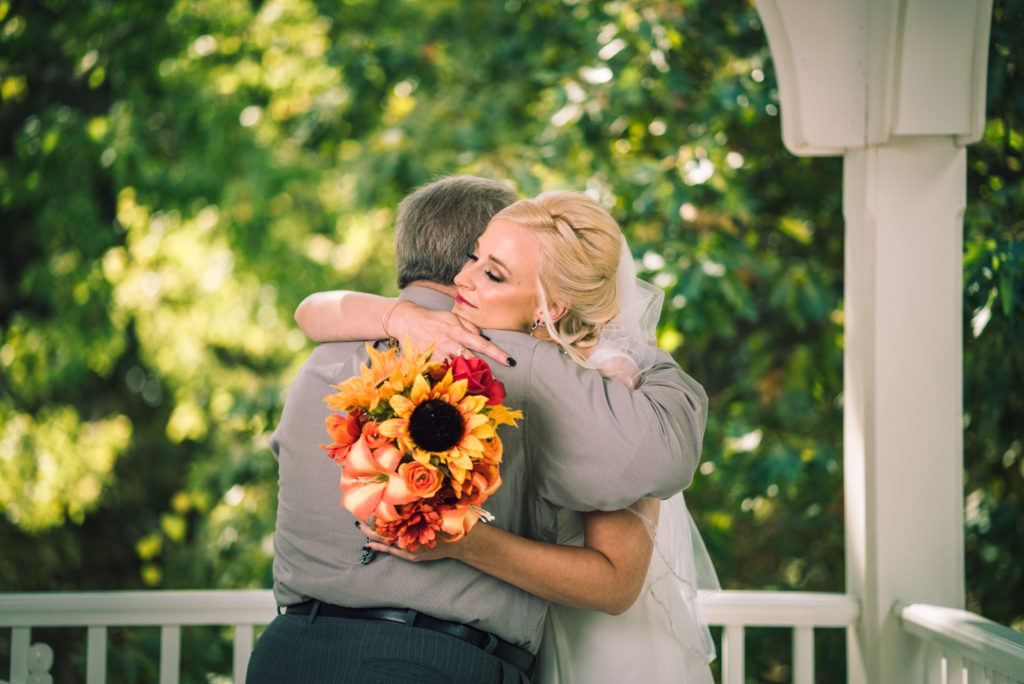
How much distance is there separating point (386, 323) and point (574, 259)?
35 cm

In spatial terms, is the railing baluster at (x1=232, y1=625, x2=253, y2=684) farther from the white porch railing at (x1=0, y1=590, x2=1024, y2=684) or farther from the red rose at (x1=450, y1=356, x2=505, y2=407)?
the red rose at (x1=450, y1=356, x2=505, y2=407)

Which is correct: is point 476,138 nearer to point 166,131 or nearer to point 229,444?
point 166,131

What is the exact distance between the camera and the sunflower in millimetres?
1128

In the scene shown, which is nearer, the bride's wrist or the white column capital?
the bride's wrist

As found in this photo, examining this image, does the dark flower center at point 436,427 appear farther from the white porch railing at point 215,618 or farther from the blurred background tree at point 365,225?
the blurred background tree at point 365,225

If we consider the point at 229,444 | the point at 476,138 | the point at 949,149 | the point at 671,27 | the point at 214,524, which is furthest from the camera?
the point at 229,444

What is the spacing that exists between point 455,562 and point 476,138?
8.79 feet

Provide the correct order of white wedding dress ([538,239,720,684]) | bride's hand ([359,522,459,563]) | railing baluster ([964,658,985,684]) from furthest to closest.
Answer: railing baluster ([964,658,985,684]), white wedding dress ([538,239,720,684]), bride's hand ([359,522,459,563])

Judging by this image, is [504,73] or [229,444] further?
[229,444]

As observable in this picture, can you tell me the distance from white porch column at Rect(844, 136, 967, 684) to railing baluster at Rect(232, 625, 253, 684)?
150 centimetres

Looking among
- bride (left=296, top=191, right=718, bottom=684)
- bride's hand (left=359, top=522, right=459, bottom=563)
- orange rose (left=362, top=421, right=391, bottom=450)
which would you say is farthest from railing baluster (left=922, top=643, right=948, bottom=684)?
orange rose (left=362, top=421, right=391, bottom=450)

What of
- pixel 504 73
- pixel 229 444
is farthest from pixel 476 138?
pixel 229 444

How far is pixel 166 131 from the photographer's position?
5.23 metres

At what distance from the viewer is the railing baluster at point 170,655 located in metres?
2.07
